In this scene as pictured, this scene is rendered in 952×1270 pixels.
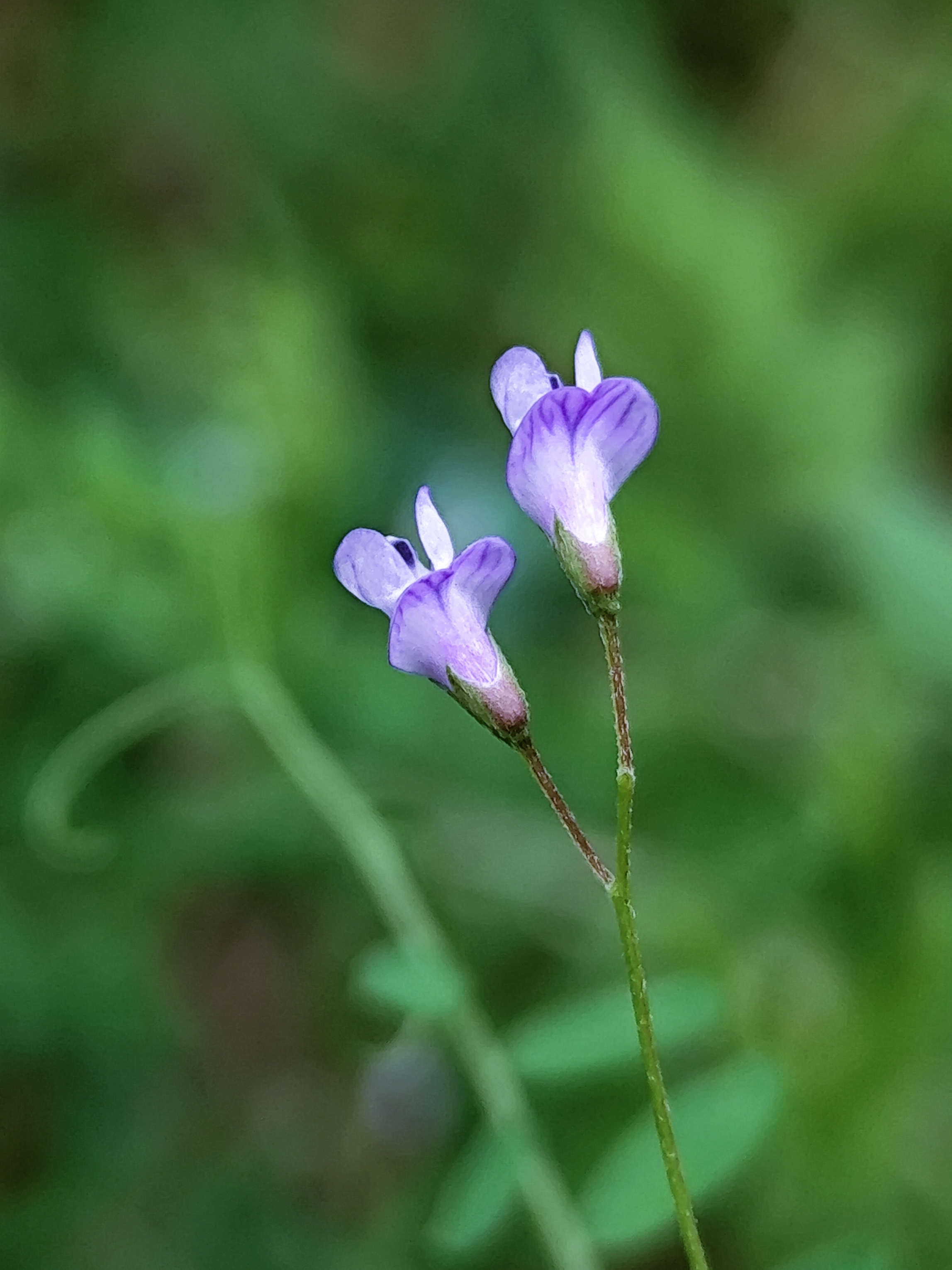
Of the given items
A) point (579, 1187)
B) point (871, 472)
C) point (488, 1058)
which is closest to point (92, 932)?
point (579, 1187)

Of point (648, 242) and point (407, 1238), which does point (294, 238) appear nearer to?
point (648, 242)

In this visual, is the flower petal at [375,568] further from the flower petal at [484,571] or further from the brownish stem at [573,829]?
the brownish stem at [573,829]

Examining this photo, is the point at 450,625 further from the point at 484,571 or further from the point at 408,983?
the point at 408,983

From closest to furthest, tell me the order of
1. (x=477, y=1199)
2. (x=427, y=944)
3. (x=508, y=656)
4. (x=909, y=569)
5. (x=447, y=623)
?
1. (x=447, y=623)
2. (x=477, y=1199)
3. (x=427, y=944)
4. (x=909, y=569)
5. (x=508, y=656)

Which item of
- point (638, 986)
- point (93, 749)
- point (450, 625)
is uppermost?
point (93, 749)

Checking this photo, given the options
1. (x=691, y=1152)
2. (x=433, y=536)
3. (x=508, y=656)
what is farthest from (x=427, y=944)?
(x=508, y=656)

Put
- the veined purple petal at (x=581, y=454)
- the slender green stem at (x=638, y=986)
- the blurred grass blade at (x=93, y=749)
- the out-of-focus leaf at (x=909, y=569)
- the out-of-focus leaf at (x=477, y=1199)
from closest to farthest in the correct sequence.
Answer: the slender green stem at (x=638, y=986) < the veined purple petal at (x=581, y=454) < the out-of-focus leaf at (x=477, y=1199) < the blurred grass blade at (x=93, y=749) < the out-of-focus leaf at (x=909, y=569)

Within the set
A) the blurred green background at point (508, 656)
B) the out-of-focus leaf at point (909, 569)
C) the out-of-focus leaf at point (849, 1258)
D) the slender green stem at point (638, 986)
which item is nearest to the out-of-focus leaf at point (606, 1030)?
the blurred green background at point (508, 656)
